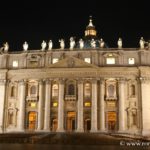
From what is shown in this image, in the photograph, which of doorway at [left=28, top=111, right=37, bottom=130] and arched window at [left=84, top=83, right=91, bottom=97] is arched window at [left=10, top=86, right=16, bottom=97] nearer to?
doorway at [left=28, top=111, right=37, bottom=130]

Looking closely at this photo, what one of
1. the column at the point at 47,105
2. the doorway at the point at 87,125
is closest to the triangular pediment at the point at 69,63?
the column at the point at 47,105

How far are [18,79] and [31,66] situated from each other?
9.74 feet

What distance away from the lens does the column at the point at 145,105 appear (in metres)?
55.0

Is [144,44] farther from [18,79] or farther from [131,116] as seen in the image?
[18,79]

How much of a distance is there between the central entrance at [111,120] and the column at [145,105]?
4.29 m

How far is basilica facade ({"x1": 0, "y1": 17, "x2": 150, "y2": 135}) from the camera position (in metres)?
55.9

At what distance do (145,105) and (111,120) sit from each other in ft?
18.8

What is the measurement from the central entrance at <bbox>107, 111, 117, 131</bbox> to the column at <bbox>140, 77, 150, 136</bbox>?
4295 mm

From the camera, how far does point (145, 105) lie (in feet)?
182

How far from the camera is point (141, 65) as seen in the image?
5675cm

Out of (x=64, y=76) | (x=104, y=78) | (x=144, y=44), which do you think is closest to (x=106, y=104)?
(x=104, y=78)

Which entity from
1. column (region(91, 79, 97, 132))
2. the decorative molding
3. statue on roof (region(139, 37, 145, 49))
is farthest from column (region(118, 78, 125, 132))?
statue on roof (region(139, 37, 145, 49))

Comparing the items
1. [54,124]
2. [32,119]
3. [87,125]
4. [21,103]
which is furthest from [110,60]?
[21,103]

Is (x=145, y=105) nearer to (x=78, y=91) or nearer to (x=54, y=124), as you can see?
(x=78, y=91)
